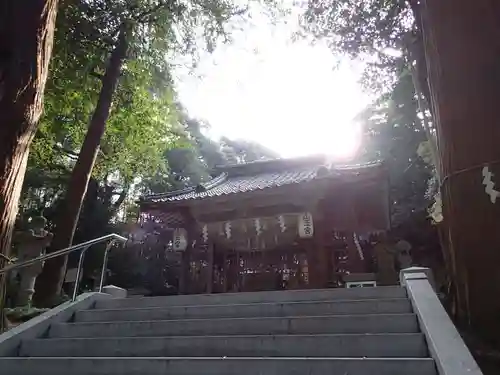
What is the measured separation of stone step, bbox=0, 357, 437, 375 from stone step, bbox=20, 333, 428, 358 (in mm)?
354

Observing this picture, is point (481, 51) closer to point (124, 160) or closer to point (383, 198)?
point (383, 198)

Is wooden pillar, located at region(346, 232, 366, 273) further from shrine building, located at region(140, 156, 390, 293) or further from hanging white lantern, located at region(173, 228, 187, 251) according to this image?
hanging white lantern, located at region(173, 228, 187, 251)

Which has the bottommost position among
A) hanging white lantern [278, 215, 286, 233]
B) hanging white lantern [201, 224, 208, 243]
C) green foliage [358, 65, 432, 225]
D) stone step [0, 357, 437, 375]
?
stone step [0, 357, 437, 375]

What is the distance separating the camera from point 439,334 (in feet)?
10.0

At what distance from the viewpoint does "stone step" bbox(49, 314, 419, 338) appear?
368 centimetres

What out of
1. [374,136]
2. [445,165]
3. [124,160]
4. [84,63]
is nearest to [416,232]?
[374,136]

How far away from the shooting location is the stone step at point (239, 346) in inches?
130

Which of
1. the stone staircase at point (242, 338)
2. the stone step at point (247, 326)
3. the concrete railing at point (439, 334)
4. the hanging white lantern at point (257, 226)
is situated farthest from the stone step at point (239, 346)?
the hanging white lantern at point (257, 226)

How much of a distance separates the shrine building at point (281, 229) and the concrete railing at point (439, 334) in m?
5.80

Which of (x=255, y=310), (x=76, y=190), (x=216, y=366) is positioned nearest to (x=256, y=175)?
(x=76, y=190)

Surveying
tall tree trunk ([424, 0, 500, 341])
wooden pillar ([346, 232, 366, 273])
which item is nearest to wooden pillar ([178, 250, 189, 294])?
wooden pillar ([346, 232, 366, 273])

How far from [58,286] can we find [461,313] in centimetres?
617

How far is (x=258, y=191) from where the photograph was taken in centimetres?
1057

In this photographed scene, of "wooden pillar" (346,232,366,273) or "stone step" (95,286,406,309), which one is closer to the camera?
"stone step" (95,286,406,309)
